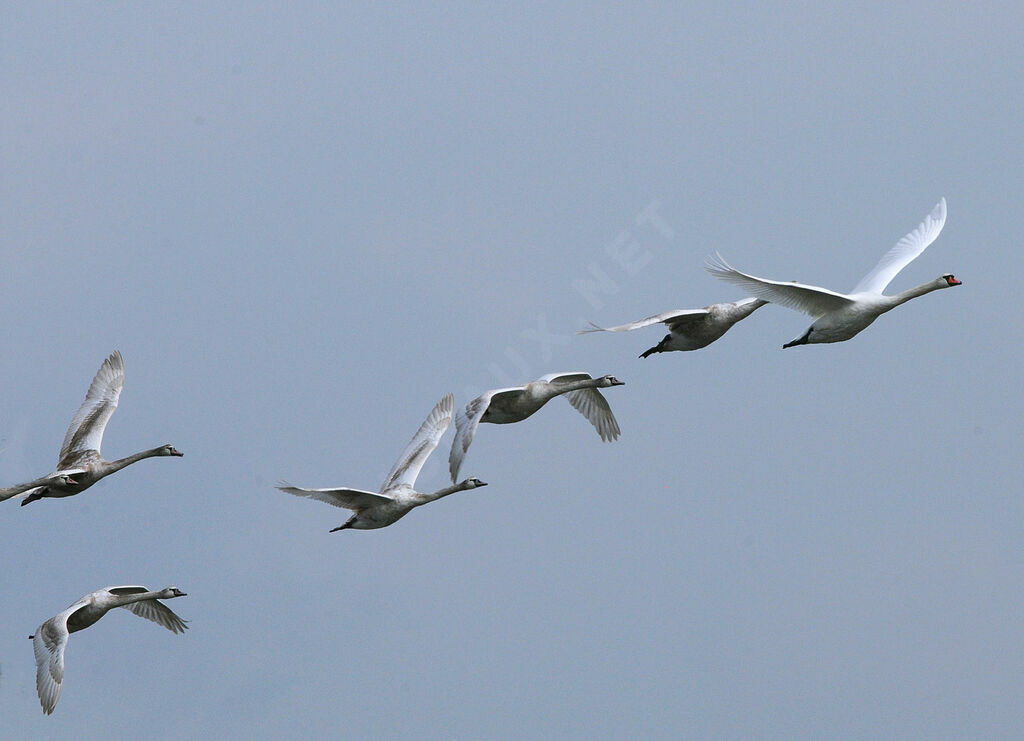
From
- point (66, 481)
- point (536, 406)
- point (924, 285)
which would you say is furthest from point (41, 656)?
point (924, 285)

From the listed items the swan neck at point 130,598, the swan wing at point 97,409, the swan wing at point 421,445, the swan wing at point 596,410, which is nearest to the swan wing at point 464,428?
the swan wing at point 421,445

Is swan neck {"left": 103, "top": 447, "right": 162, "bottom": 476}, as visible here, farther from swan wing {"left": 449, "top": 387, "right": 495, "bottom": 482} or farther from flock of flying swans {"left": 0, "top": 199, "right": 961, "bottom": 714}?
swan wing {"left": 449, "top": 387, "right": 495, "bottom": 482}

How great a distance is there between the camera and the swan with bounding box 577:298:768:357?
3556 centimetres

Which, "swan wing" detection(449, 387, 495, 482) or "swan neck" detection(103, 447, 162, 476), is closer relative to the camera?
"swan wing" detection(449, 387, 495, 482)

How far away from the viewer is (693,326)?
118 ft

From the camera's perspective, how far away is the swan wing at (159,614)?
39250 mm

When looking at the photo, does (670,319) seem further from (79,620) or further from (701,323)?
(79,620)

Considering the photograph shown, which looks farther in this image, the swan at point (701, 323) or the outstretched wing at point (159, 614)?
the outstretched wing at point (159, 614)

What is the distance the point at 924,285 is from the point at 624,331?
5979 millimetres

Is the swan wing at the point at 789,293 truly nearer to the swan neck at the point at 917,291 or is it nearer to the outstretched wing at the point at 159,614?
the swan neck at the point at 917,291

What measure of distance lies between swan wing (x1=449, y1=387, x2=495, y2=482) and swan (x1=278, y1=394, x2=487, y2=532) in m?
1.05

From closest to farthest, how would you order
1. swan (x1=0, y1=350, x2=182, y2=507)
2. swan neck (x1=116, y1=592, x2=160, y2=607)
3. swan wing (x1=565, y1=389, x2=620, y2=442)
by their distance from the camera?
1. swan neck (x1=116, y1=592, x2=160, y2=607)
2. swan (x1=0, y1=350, x2=182, y2=507)
3. swan wing (x1=565, y1=389, x2=620, y2=442)

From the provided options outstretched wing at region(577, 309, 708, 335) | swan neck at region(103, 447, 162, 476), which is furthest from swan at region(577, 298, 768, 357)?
swan neck at region(103, 447, 162, 476)

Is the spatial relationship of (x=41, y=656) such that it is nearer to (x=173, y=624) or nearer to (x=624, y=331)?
(x=173, y=624)
